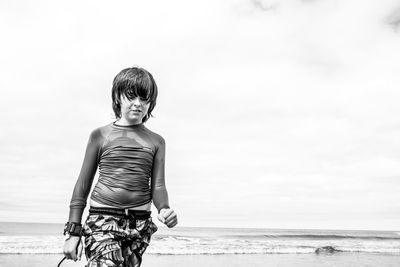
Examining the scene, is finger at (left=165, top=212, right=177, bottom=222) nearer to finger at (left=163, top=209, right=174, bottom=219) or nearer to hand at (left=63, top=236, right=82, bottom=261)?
finger at (left=163, top=209, right=174, bottom=219)

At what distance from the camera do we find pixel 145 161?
244 cm

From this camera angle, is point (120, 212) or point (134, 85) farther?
point (134, 85)

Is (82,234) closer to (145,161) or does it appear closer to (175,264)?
(145,161)

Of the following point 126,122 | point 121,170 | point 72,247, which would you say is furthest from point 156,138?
point 72,247

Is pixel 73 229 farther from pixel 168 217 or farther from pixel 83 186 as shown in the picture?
pixel 168 217

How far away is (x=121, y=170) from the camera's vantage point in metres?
2.37

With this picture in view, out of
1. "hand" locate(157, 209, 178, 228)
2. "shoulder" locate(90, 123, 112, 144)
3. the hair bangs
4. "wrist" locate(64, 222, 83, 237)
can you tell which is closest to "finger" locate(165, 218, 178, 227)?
"hand" locate(157, 209, 178, 228)

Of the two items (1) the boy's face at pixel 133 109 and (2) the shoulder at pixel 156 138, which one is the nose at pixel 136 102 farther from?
(2) the shoulder at pixel 156 138

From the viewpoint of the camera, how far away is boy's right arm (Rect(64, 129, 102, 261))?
225cm

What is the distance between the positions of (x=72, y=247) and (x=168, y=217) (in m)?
0.53

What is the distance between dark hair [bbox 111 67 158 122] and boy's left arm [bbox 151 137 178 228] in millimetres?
308

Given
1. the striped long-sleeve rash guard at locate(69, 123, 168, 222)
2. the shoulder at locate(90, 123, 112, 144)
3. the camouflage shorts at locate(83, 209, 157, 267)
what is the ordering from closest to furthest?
the camouflage shorts at locate(83, 209, 157, 267), the striped long-sleeve rash guard at locate(69, 123, 168, 222), the shoulder at locate(90, 123, 112, 144)

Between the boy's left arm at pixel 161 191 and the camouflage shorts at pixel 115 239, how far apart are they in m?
0.12

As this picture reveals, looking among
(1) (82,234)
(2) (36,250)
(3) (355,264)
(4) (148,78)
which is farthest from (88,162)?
(2) (36,250)
